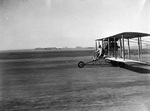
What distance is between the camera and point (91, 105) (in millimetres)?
7180

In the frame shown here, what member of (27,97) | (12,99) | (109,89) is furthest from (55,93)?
(109,89)

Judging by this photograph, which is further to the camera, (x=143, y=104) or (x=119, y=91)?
(x=119, y=91)

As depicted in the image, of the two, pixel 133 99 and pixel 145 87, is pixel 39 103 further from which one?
pixel 145 87

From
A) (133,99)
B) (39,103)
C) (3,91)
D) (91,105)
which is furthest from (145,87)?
(3,91)

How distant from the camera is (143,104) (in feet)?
22.9

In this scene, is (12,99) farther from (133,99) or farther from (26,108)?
(133,99)

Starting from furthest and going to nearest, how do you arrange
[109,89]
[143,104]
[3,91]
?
[3,91], [109,89], [143,104]

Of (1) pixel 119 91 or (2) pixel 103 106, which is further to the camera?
(1) pixel 119 91

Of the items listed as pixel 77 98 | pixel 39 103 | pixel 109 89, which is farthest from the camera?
pixel 109 89

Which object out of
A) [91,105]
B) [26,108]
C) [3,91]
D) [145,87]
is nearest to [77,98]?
[91,105]

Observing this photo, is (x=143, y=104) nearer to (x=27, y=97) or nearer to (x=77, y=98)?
(x=77, y=98)

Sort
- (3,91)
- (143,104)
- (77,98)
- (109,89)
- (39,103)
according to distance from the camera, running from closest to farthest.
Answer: (143,104)
(39,103)
(77,98)
(109,89)
(3,91)

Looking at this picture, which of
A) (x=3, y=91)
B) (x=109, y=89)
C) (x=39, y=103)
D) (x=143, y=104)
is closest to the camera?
(x=143, y=104)

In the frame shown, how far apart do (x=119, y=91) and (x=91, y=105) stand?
8.11 ft
